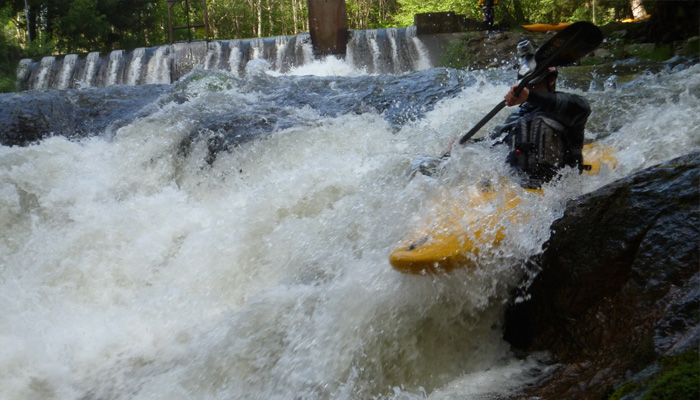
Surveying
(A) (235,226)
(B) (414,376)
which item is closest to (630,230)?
(B) (414,376)

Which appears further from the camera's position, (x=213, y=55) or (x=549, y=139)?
(x=213, y=55)

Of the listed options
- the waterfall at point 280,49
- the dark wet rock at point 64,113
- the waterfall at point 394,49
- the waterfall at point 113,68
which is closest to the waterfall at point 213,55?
the waterfall at point 280,49

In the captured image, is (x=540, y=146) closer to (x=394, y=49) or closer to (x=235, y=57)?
(x=394, y=49)

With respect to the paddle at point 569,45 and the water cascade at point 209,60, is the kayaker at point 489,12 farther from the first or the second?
the paddle at point 569,45

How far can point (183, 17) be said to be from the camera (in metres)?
23.7

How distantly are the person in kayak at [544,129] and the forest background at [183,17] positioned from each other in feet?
18.2

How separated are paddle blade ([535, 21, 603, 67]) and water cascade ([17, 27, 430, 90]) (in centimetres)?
744

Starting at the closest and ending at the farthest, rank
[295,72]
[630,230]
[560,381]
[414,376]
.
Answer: [560,381], [630,230], [414,376], [295,72]

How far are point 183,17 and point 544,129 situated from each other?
951 inches

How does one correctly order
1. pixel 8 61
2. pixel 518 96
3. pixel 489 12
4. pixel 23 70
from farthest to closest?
pixel 8 61
pixel 23 70
pixel 489 12
pixel 518 96

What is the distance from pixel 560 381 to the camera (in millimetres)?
1844

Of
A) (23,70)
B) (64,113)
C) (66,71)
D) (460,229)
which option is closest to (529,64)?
(460,229)

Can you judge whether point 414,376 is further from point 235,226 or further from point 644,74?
point 644,74

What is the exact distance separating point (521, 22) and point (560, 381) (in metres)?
11.4
